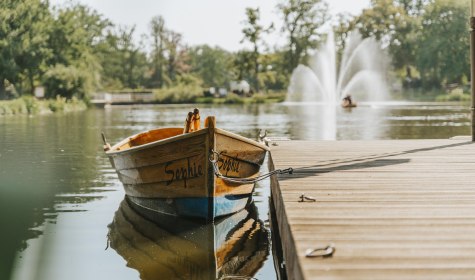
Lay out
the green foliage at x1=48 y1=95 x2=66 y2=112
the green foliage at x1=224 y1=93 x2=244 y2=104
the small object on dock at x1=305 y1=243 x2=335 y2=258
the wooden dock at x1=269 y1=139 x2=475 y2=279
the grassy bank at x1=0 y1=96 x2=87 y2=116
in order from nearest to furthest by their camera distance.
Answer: the wooden dock at x1=269 y1=139 x2=475 y2=279
the small object on dock at x1=305 y1=243 x2=335 y2=258
the grassy bank at x1=0 y1=96 x2=87 y2=116
the green foliage at x1=48 y1=95 x2=66 y2=112
the green foliage at x1=224 y1=93 x2=244 y2=104

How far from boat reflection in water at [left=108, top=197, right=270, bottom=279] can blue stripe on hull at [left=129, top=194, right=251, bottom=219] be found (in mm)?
106

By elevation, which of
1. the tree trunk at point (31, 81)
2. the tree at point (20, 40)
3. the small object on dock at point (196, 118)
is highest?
the tree at point (20, 40)

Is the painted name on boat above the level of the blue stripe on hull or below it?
above

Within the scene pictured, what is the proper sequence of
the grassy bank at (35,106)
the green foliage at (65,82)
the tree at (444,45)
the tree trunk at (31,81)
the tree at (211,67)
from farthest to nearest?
the tree at (211,67)
the tree at (444,45)
the tree trunk at (31,81)
the green foliage at (65,82)
the grassy bank at (35,106)

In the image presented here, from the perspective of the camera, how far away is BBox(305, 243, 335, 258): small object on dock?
4125mm

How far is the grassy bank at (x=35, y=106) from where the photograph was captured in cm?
4428

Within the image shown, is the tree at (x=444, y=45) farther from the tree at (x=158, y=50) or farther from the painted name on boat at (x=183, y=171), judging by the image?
the painted name on boat at (x=183, y=171)

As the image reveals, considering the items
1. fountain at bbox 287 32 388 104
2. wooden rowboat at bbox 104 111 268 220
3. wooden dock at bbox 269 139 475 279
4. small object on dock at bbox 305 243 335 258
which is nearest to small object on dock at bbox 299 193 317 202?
wooden dock at bbox 269 139 475 279

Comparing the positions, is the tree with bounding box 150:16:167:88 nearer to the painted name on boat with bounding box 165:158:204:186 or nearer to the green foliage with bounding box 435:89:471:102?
the green foliage with bounding box 435:89:471:102

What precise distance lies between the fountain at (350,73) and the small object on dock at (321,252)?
182 feet

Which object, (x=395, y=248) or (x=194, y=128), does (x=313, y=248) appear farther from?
(x=194, y=128)

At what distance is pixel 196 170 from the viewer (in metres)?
8.20

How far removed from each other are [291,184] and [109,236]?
8.86 feet

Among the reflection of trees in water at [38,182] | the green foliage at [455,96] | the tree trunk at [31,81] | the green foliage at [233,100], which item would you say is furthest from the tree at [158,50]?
the reflection of trees in water at [38,182]
